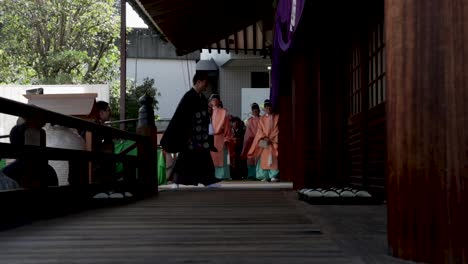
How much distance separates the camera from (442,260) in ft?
5.81

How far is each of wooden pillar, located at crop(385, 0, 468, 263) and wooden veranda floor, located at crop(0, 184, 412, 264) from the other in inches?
7.1

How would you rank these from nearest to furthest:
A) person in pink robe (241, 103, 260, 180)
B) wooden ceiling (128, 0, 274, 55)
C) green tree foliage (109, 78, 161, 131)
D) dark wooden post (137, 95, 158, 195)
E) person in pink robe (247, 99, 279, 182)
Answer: dark wooden post (137, 95, 158, 195)
wooden ceiling (128, 0, 274, 55)
person in pink robe (247, 99, 279, 182)
person in pink robe (241, 103, 260, 180)
green tree foliage (109, 78, 161, 131)

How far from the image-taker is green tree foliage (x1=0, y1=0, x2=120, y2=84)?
16625 millimetres

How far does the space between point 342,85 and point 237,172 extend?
7708mm

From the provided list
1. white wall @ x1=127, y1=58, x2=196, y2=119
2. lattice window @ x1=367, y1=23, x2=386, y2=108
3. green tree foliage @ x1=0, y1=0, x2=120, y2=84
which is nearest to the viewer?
lattice window @ x1=367, y1=23, x2=386, y2=108

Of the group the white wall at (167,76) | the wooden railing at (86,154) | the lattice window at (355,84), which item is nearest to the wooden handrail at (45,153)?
the wooden railing at (86,154)

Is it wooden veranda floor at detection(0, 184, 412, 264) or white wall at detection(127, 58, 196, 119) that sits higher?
white wall at detection(127, 58, 196, 119)

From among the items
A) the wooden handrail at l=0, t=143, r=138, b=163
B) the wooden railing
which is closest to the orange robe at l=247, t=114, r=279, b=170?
the wooden railing

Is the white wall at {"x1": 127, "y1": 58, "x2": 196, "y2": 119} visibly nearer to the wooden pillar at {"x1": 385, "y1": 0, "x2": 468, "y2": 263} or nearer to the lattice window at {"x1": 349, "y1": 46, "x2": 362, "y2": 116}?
the lattice window at {"x1": 349, "y1": 46, "x2": 362, "y2": 116}

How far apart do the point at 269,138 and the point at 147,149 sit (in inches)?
192

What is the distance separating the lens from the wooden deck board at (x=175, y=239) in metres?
2.04

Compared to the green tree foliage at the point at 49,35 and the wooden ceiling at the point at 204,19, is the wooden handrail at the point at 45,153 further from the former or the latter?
the green tree foliage at the point at 49,35

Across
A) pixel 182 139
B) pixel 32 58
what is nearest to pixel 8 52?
pixel 32 58

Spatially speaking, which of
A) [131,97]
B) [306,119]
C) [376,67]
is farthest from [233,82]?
[376,67]
